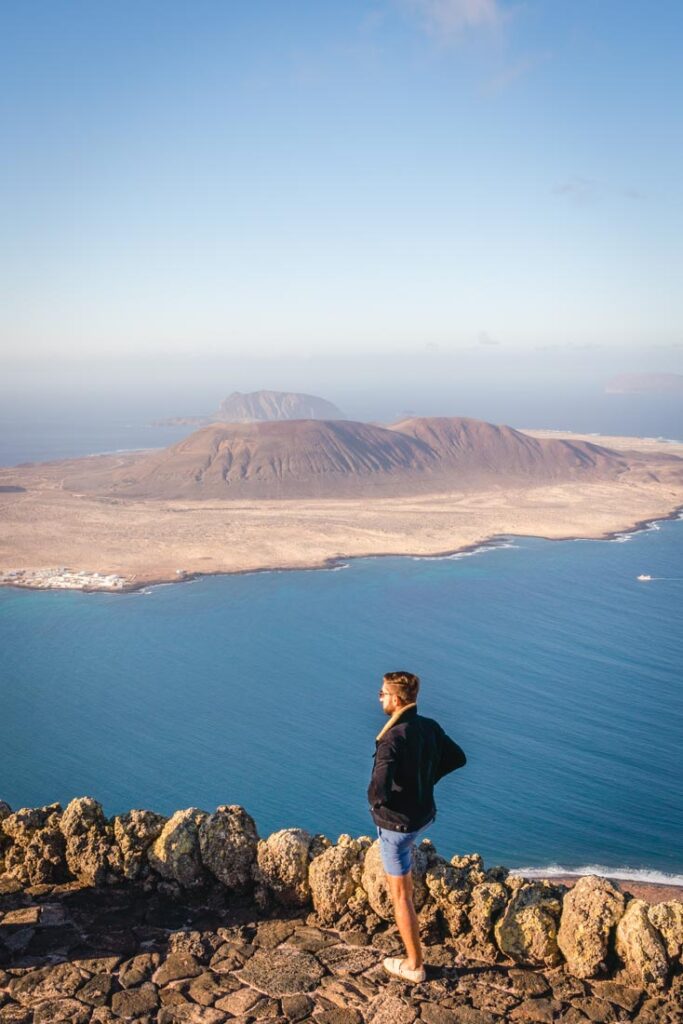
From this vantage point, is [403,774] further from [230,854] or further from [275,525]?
[275,525]

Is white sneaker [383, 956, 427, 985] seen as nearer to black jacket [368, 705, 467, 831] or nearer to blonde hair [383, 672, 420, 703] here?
black jacket [368, 705, 467, 831]

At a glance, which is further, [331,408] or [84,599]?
[331,408]

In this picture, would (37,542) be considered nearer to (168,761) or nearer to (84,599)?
(84,599)

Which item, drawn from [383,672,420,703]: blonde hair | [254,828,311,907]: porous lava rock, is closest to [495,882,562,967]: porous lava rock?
[254,828,311,907]: porous lava rock

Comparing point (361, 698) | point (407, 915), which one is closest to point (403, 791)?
point (407, 915)

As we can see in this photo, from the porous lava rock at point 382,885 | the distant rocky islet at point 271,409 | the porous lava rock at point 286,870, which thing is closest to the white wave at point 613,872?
the porous lava rock at point 286,870

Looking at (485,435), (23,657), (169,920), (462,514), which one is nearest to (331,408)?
(485,435)

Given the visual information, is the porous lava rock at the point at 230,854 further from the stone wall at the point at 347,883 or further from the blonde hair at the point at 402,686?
the blonde hair at the point at 402,686
